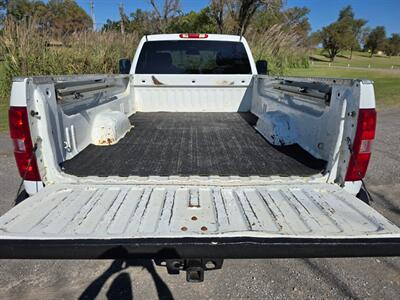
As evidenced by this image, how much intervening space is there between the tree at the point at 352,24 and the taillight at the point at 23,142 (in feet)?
262

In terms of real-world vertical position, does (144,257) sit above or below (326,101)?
below

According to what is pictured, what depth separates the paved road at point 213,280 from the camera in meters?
A: 2.35

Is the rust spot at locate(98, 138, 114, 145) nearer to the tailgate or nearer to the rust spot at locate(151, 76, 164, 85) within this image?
the tailgate

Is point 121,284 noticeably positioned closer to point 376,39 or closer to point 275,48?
point 275,48

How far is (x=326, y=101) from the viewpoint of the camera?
7.50ft

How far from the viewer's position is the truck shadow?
232cm

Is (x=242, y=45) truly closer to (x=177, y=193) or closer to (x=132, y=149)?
(x=132, y=149)

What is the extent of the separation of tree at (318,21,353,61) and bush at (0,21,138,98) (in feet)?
227

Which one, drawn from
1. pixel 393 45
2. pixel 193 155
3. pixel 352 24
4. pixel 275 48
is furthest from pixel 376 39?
pixel 193 155

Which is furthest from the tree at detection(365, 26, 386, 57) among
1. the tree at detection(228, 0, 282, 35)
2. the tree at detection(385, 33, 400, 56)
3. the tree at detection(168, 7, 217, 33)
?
the tree at detection(228, 0, 282, 35)

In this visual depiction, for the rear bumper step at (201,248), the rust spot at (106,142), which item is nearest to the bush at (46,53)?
the rust spot at (106,142)

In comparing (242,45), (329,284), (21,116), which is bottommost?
(329,284)

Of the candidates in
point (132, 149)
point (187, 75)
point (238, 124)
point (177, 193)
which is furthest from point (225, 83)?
point (177, 193)

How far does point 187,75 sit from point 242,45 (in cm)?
108
